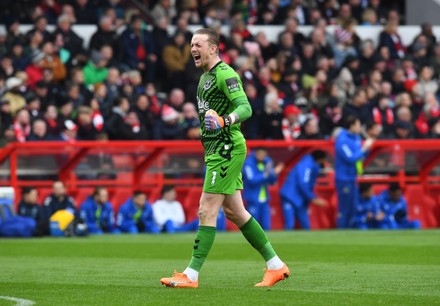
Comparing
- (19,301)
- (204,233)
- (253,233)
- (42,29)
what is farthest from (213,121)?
(42,29)

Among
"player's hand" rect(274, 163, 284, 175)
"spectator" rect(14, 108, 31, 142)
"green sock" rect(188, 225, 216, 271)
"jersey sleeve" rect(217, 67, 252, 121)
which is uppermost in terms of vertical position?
"jersey sleeve" rect(217, 67, 252, 121)

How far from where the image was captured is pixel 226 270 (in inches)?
452

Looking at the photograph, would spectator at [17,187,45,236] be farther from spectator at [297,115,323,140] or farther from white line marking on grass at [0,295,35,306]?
white line marking on grass at [0,295,35,306]

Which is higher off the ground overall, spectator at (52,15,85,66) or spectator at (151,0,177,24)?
spectator at (151,0,177,24)

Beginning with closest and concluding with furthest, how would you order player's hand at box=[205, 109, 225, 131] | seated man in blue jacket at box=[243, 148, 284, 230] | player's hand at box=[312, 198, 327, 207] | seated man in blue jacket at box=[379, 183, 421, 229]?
player's hand at box=[205, 109, 225, 131] < seated man in blue jacket at box=[243, 148, 284, 230] < player's hand at box=[312, 198, 327, 207] < seated man in blue jacket at box=[379, 183, 421, 229]

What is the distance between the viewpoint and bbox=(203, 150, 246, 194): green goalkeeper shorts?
9.50 meters

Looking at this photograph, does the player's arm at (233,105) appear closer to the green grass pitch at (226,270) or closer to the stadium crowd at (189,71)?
the green grass pitch at (226,270)

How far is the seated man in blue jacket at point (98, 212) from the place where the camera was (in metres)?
19.8

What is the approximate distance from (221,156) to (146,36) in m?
14.8

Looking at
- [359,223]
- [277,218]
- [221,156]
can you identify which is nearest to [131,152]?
[277,218]

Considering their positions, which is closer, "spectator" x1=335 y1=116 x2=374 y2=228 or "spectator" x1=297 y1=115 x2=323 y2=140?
"spectator" x1=335 y1=116 x2=374 y2=228

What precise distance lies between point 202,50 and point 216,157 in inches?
36.5

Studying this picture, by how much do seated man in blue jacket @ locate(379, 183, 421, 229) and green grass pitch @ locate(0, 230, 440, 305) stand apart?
3.08 meters

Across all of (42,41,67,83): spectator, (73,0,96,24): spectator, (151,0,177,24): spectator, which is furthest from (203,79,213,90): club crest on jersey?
(151,0,177,24): spectator
